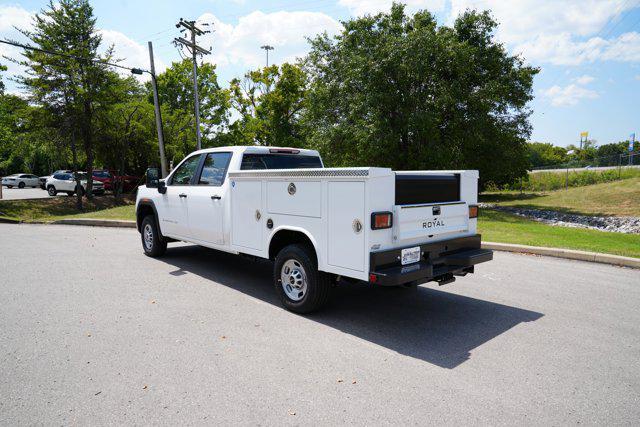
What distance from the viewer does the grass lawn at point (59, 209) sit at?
17.0 m

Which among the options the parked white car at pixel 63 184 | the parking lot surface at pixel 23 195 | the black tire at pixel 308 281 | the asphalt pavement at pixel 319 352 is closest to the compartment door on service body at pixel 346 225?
the black tire at pixel 308 281

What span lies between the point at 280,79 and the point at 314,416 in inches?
1478

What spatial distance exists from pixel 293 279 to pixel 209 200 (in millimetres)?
2190

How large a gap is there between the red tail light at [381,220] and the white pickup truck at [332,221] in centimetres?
1

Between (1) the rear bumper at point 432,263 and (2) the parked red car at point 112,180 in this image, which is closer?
(1) the rear bumper at point 432,263

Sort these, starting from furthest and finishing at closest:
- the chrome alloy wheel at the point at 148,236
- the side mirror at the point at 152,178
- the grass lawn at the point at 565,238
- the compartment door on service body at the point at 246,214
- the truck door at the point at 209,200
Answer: the grass lawn at the point at 565,238 < the chrome alloy wheel at the point at 148,236 < the side mirror at the point at 152,178 < the truck door at the point at 209,200 < the compartment door on service body at the point at 246,214

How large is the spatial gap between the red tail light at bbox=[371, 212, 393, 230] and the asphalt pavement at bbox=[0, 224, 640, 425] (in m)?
1.21

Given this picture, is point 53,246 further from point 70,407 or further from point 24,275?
point 70,407

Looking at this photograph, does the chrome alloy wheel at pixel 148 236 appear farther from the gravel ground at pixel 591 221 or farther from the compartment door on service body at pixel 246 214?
the gravel ground at pixel 591 221

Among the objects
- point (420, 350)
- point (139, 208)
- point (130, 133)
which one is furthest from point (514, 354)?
point (130, 133)

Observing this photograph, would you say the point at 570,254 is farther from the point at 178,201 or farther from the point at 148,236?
the point at 148,236

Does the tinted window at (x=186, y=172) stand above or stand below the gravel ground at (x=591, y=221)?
above

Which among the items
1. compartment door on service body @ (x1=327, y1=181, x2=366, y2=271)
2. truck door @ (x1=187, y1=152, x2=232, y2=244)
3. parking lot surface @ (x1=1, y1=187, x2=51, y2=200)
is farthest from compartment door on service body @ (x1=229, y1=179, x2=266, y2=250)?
parking lot surface @ (x1=1, y1=187, x2=51, y2=200)

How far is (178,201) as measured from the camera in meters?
7.30
